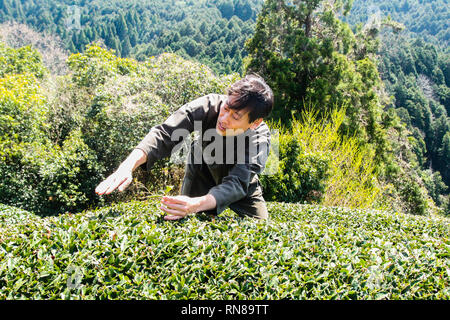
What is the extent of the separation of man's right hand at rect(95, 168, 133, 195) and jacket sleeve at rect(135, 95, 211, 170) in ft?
0.82

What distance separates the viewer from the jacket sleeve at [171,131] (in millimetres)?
2174

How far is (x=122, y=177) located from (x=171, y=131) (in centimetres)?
53

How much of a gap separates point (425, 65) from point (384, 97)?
5486cm

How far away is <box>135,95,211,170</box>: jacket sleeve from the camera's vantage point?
217cm


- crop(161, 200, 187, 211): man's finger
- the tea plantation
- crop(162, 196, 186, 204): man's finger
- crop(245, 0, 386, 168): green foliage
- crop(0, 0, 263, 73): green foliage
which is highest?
crop(0, 0, 263, 73): green foliage

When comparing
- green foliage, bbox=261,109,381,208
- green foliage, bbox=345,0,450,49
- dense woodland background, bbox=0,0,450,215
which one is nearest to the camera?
green foliage, bbox=261,109,381,208

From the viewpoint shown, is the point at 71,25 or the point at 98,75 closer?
the point at 98,75

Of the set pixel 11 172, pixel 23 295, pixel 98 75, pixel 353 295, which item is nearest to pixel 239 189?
pixel 353 295

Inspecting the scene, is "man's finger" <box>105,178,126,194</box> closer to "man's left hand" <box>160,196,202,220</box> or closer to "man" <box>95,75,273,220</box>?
"man" <box>95,75,273,220</box>

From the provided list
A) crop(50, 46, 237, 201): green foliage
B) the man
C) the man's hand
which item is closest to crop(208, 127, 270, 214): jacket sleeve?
the man

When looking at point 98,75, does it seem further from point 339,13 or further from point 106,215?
point 106,215

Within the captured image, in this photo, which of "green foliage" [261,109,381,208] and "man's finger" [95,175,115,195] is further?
"green foliage" [261,109,381,208]

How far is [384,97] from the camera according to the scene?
61.5 ft

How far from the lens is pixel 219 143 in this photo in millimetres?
2533
